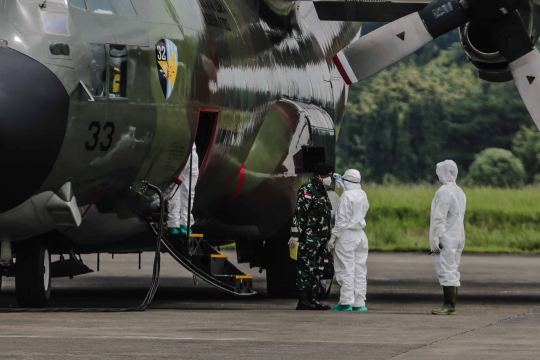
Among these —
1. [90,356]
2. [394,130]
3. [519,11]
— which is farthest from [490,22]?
[394,130]

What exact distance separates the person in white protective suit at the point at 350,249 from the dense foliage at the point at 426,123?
48.3 m

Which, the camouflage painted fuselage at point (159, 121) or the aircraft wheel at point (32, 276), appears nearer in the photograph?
the camouflage painted fuselage at point (159, 121)

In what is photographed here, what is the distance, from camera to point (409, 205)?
142 feet

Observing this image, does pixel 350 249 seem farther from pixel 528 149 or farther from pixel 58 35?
pixel 528 149

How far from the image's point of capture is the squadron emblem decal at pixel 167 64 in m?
13.8

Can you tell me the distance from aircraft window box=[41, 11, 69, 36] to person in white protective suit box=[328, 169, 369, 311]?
405 centimetres

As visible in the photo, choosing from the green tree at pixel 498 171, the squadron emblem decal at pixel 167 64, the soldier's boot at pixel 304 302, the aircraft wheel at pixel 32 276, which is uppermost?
the green tree at pixel 498 171

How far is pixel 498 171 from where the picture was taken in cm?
5716

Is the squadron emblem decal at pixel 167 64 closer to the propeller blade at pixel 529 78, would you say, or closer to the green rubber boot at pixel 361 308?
the green rubber boot at pixel 361 308

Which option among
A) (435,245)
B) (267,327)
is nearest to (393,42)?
(435,245)

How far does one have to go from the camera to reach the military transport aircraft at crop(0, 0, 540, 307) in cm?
1257

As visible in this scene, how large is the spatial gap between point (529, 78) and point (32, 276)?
7.13 meters

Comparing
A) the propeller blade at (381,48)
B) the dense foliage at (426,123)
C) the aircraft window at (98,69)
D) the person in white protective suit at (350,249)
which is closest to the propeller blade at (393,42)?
the propeller blade at (381,48)

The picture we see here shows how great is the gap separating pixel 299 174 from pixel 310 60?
268cm
